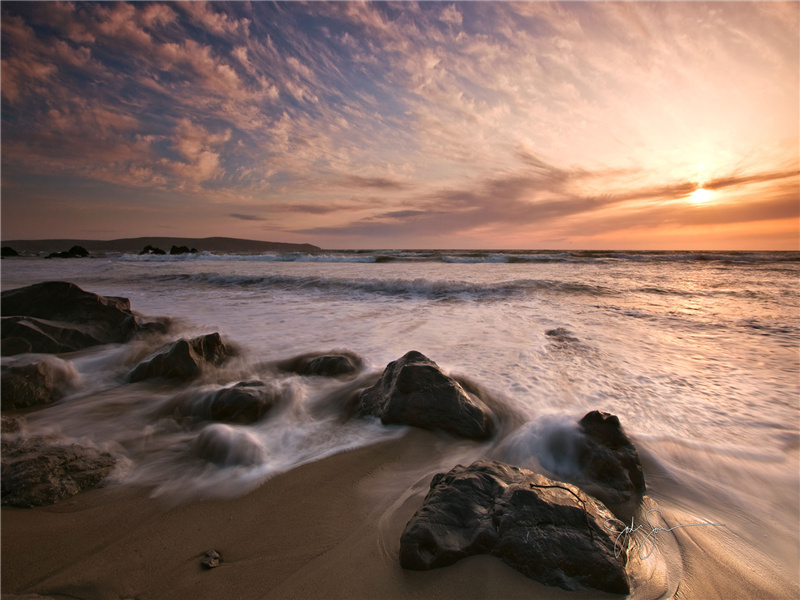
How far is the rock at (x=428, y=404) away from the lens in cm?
284

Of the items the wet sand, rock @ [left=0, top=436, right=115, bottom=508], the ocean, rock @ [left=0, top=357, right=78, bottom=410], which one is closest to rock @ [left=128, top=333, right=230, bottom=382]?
the ocean

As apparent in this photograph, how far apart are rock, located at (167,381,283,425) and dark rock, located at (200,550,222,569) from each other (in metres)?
1.41

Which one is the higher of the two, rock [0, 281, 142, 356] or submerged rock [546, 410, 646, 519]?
rock [0, 281, 142, 356]

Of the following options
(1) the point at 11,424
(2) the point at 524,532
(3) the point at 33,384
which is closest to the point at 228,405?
(1) the point at 11,424

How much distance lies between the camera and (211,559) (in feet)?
5.34

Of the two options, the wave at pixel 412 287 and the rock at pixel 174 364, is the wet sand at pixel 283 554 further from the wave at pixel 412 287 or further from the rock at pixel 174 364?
the wave at pixel 412 287

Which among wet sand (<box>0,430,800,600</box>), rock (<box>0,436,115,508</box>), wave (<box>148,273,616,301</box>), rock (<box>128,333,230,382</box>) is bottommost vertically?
wet sand (<box>0,430,800,600</box>)

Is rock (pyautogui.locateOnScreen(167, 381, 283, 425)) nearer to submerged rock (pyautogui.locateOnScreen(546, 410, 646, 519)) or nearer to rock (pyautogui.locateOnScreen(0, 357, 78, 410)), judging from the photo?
rock (pyautogui.locateOnScreen(0, 357, 78, 410))

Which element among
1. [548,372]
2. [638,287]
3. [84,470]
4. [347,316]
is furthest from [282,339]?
[638,287]

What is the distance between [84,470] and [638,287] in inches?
530

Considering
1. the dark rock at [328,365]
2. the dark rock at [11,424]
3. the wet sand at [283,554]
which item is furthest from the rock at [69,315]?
the wet sand at [283,554]

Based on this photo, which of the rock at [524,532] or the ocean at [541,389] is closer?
the rock at [524,532]

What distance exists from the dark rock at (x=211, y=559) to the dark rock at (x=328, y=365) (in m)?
2.42

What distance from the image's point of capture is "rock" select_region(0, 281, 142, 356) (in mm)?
4761
